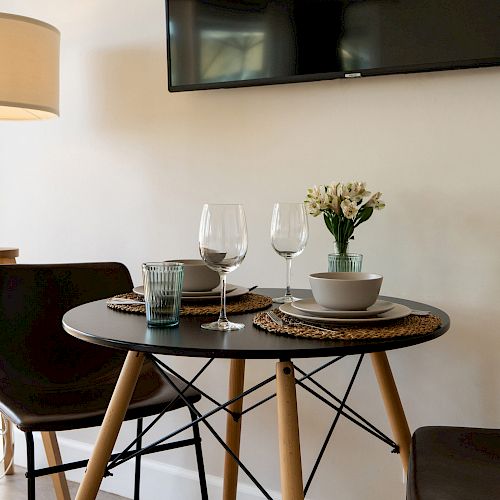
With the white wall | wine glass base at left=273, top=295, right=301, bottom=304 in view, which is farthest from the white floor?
wine glass base at left=273, top=295, right=301, bottom=304

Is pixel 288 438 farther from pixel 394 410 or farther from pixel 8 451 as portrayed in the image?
pixel 8 451

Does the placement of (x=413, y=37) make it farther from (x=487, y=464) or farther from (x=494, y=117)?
(x=487, y=464)

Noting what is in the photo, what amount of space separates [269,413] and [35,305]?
0.76 meters

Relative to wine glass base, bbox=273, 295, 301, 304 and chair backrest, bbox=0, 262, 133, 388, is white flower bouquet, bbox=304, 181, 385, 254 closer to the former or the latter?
wine glass base, bbox=273, 295, 301, 304

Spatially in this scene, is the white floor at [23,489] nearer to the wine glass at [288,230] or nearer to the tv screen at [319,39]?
the wine glass at [288,230]

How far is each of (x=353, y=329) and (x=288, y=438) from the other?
22 centimetres

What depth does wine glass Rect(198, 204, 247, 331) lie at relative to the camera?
1312mm

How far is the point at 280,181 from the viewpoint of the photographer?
6.84 ft

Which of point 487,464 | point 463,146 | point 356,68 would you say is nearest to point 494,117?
point 463,146

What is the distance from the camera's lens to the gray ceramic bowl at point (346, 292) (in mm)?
1255

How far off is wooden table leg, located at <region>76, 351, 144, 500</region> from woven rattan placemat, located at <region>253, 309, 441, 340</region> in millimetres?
277

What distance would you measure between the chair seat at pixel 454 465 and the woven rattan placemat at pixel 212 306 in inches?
16.5

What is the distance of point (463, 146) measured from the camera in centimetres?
181

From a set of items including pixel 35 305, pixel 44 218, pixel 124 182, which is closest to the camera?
pixel 35 305
